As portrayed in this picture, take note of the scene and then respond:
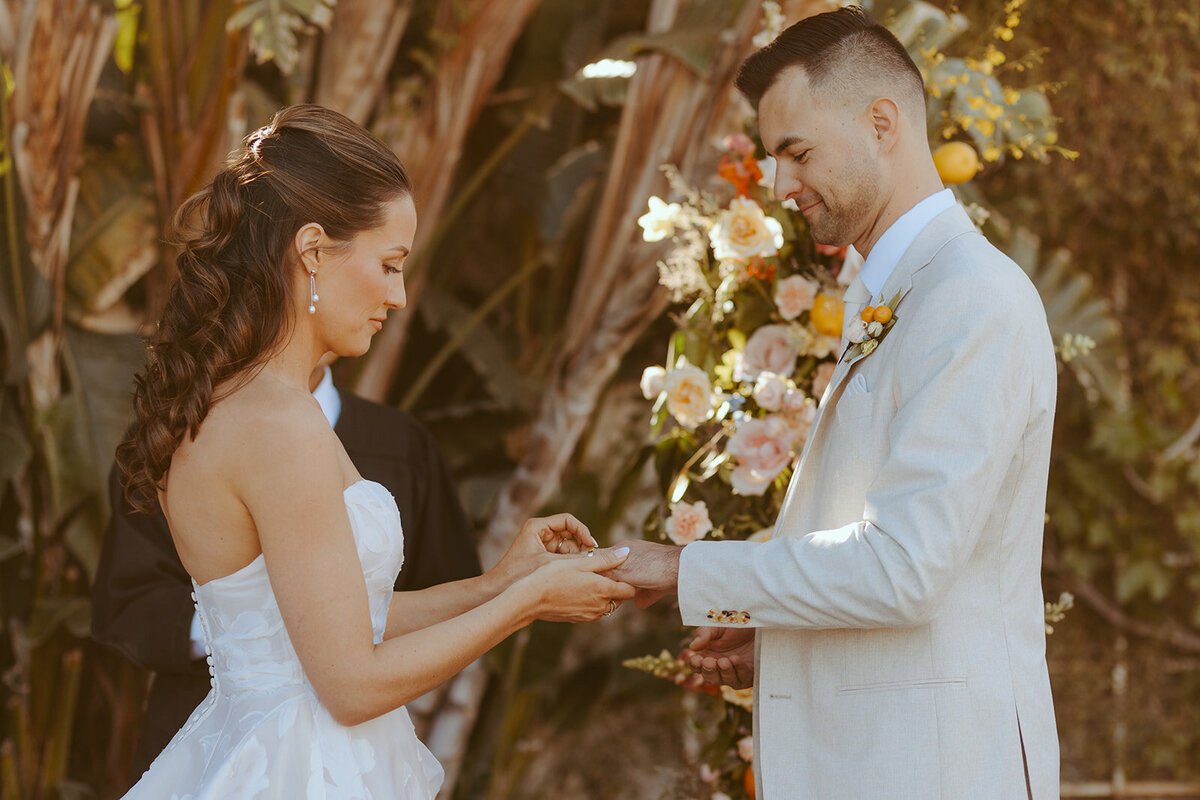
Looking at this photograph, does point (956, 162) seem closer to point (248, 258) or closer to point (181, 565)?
point (248, 258)

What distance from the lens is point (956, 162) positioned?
2342 millimetres

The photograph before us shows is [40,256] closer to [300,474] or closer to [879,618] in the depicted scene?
[300,474]

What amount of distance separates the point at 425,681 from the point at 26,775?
259 centimetres

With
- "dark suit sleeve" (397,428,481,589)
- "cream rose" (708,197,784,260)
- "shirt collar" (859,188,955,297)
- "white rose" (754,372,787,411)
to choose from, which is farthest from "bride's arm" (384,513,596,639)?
"shirt collar" (859,188,955,297)

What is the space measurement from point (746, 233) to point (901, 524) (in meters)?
0.93

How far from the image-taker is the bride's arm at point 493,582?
85.1 inches

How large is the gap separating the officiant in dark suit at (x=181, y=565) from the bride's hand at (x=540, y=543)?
575 mm

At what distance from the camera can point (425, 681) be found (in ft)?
5.60

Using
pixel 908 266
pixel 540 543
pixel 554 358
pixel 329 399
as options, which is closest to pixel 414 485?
pixel 329 399

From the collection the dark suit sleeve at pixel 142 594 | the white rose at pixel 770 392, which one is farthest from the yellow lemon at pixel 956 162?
the dark suit sleeve at pixel 142 594

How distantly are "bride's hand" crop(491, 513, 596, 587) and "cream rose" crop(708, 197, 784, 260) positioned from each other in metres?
0.68

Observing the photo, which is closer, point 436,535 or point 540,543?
point 540,543

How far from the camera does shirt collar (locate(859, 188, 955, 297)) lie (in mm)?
1852

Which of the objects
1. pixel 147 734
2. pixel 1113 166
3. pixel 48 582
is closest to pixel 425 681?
pixel 147 734
